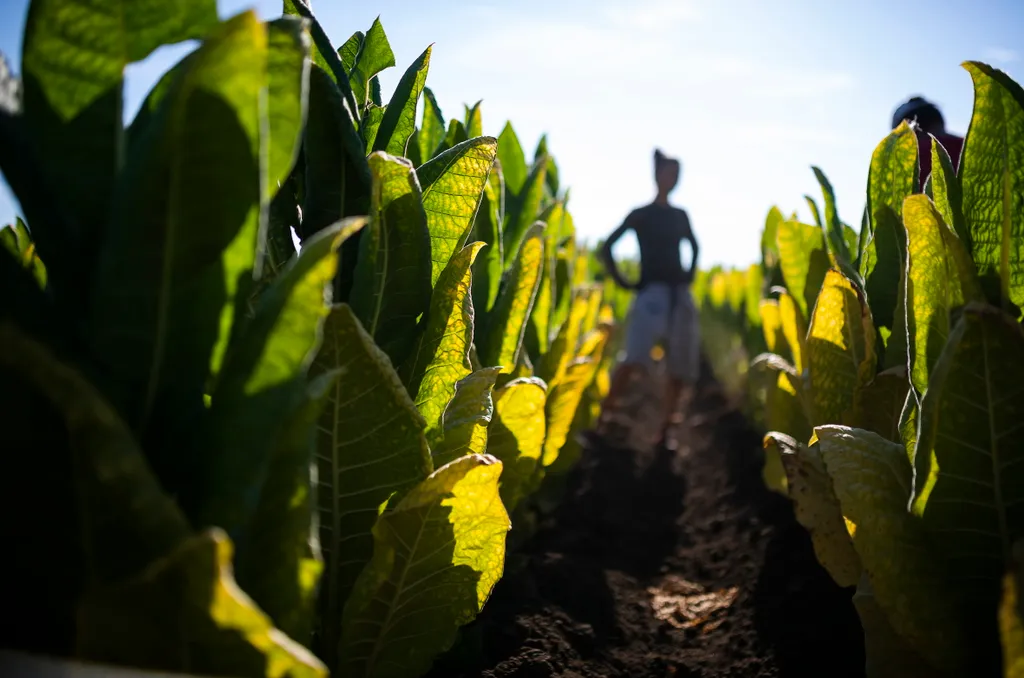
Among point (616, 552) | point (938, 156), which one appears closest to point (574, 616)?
point (616, 552)

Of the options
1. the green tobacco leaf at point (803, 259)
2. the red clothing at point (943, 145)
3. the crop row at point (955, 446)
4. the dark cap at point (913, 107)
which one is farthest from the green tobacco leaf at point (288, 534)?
the dark cap at point (913, 107)

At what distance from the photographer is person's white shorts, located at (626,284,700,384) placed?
5258 mm

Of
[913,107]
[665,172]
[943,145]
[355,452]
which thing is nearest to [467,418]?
[355,452]

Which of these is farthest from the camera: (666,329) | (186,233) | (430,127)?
(666,329)

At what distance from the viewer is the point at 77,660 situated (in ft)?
2.73

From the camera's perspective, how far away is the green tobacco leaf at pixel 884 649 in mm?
1385

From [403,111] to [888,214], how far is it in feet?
4.07

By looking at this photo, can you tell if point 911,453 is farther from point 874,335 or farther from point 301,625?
point 301,625

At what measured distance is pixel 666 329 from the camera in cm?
534

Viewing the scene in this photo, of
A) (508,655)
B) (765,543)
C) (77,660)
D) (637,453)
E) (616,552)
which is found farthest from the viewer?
(637,453)

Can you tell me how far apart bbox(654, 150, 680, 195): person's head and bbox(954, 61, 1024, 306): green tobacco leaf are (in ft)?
12.8

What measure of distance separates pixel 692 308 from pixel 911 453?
4.13 m

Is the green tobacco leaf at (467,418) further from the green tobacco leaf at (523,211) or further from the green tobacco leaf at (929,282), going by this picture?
the green tobacco leaf at (523,211)

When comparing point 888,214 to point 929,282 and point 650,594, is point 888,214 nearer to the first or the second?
point 929,282
